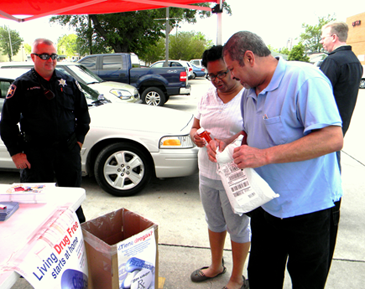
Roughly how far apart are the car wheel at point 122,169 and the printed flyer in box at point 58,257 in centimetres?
221

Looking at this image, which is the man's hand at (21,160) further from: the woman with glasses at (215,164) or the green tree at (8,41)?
the green tree at (8,41)

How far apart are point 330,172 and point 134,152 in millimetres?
2693

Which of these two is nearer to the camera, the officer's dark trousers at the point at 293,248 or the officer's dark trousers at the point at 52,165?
the officer's dark trousers at the point at 293,248

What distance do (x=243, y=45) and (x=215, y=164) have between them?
38.7 inches

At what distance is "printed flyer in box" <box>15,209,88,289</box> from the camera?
1.23 meters

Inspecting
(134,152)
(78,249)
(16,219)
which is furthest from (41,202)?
(134,152)

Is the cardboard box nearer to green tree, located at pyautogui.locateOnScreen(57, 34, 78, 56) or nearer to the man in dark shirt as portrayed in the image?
the man in dark shirt

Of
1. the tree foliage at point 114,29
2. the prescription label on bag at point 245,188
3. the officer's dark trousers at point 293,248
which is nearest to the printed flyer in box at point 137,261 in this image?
the prescription label on bag at point 245,188

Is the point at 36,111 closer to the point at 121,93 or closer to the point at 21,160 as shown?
the point at 21,160

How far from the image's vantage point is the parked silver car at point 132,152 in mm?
3748

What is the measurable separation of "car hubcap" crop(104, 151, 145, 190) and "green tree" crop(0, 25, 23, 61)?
81625mm

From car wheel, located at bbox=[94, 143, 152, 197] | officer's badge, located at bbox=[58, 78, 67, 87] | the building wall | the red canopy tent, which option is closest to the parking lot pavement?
car wheel, located at bbox=[94, 143, 152, 197]

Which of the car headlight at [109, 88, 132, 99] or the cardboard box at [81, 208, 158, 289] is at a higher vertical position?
the car headlight at [109, 88, 132, 99]

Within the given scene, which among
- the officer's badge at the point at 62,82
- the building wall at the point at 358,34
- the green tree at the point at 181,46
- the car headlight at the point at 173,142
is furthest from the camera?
the green tree at the point at 181,46
